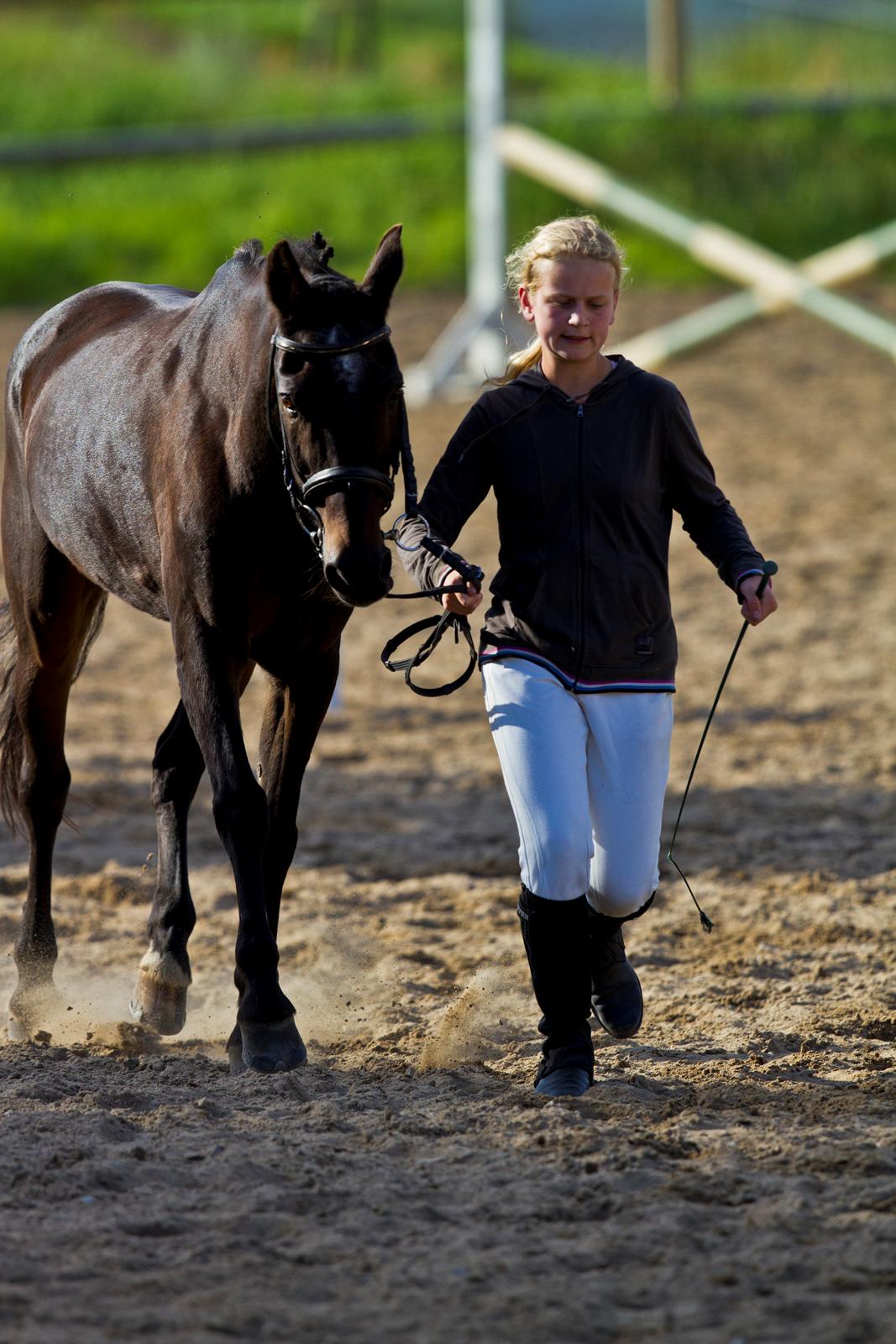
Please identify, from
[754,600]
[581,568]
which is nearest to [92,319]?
[581,568]

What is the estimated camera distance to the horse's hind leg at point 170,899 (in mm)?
4270

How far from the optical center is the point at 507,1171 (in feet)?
10.3

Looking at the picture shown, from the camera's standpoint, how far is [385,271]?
11.8ft

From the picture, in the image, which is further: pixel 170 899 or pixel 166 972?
pixel 170 899

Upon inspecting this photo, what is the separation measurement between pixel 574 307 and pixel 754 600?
0.72m

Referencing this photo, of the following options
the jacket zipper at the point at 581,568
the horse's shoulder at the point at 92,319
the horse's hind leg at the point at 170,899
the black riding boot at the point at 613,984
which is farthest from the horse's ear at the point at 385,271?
the black riding boot at the point at 613,984

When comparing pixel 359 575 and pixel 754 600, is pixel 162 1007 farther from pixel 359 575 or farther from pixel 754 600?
pixel 754 600

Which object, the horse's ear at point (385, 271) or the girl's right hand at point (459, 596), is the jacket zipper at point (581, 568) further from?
the horse's ear at point (385, 271)

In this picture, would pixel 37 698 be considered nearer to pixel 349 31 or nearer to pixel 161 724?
pixel 161 724

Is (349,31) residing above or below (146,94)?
above

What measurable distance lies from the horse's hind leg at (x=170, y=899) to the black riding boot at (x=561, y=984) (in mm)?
1078

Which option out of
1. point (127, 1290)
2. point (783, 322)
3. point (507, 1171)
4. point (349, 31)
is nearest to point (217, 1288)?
point (127, 1290)

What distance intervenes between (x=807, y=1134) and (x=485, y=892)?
2.16 m

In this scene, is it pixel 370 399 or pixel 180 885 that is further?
pixel 180 885
